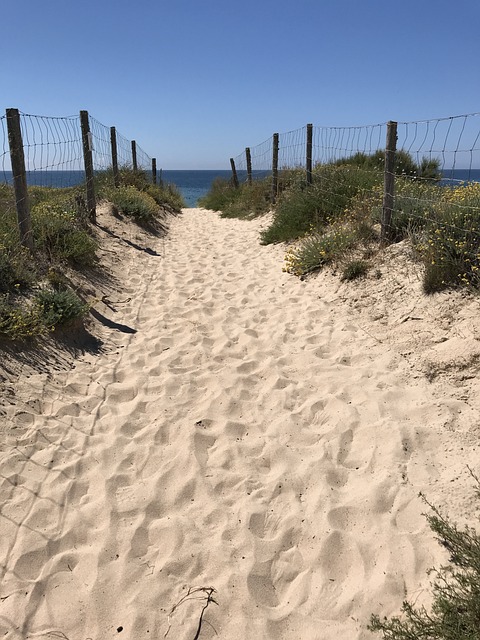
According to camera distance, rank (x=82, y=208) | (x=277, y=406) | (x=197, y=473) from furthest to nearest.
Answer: (x=82, y=208) → (x=277, y=406) → (x=197, y=473)

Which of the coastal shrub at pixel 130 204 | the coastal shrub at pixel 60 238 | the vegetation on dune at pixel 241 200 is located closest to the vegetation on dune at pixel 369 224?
the vegetation on dune at pixel 241 200

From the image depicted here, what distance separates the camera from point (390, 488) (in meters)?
2.87

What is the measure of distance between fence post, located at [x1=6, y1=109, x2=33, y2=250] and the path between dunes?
202 cm

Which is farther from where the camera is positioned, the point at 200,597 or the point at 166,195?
the point at 166,195

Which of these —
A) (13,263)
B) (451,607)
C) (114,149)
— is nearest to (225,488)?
(451,607)

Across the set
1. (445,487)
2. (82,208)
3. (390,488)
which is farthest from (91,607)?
(82,208)

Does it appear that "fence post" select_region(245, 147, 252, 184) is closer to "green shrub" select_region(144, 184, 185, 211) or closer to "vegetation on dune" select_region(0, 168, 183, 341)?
"green shrub" select_region(144, 184, 185, 211)

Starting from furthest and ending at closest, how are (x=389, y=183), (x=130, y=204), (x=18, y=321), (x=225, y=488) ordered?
(x=130, y=204)
(x=389, y=183)
(x=18, y=321)
(x=225, y=488)

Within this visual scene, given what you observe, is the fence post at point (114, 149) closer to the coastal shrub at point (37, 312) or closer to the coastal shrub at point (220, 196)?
the coastal shrub at point (220, 196)

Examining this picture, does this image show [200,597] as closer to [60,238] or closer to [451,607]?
[451,607]

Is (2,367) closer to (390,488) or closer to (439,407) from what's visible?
(390,488)

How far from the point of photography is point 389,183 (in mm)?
6137

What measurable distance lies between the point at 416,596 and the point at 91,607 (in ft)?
5.07

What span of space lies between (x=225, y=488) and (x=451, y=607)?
143 cm
